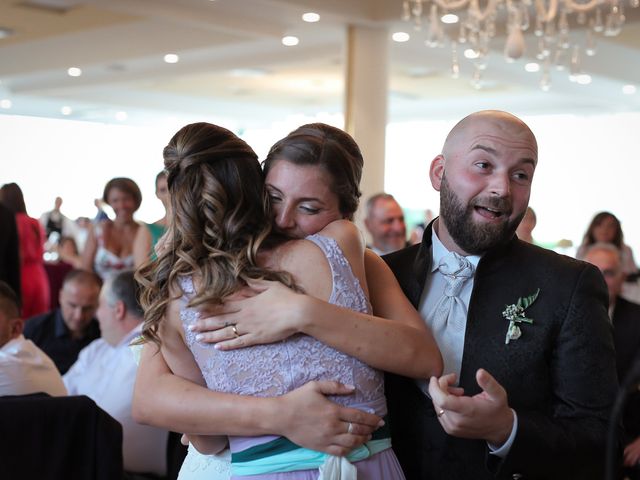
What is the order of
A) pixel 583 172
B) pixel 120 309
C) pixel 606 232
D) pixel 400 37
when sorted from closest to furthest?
1. pixel 120 309
2. pixel 606 232
3. pixel 400 37
4. pixel 583 172

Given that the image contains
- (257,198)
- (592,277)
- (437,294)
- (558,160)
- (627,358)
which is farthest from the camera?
(558,160)

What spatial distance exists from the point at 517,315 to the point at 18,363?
7.84ft

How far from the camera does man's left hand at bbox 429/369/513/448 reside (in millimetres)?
1580

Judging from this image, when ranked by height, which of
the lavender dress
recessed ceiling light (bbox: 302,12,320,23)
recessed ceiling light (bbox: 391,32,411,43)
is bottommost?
the lavender dress

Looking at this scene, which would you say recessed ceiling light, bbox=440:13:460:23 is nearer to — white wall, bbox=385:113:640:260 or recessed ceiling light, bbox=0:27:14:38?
recessed ceiling light, bbox=0:27:14:38

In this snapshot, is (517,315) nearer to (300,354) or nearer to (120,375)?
(300,354)

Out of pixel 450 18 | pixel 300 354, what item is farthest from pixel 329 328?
pixel 450 18

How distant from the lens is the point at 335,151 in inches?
70.4

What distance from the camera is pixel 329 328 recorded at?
1.64 m

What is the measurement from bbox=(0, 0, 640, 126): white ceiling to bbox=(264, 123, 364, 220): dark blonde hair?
6.62 m

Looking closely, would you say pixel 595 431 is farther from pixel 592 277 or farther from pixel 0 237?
pixel 0 237

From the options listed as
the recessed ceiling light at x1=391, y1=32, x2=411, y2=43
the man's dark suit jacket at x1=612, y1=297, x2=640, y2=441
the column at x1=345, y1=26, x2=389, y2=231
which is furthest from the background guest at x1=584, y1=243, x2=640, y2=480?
the recessed ceiling light at x1=391, y1=32, x2=411, y2=43

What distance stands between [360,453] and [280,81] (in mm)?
14057

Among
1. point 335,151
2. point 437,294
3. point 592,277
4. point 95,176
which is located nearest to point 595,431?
point 592,277
